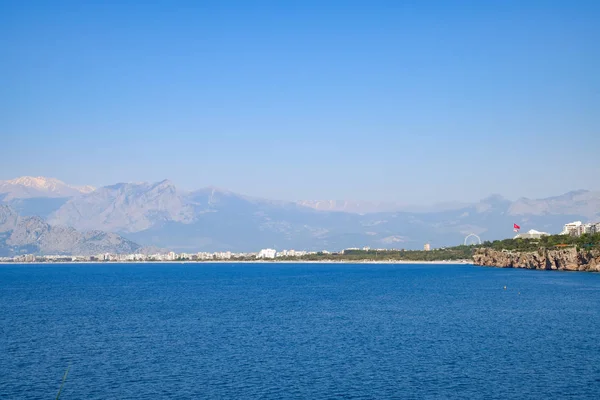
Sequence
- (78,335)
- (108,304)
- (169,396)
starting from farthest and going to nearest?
1. (108,304)
2. (78,335)
3. (169,396)

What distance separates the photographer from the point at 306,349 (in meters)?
52.2

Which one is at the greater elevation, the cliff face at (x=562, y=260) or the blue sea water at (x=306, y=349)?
the cliff face at (x=562, y=260)

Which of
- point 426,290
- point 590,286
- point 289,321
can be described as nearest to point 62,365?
point 289,321

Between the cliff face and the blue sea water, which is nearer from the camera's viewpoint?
→ the blue sea water

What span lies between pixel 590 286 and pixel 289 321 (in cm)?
6476

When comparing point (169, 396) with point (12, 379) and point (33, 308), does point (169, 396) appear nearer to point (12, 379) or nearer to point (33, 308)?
point (12, 379)

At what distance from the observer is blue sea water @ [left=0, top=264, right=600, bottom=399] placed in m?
39.7

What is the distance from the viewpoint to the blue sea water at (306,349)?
39688mm

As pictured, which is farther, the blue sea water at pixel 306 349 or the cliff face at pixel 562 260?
the cliff face at pixel 562 260

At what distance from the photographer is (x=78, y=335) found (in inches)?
2357

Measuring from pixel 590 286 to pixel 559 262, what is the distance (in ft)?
221

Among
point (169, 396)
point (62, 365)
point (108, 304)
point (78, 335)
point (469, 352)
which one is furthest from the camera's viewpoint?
point (108, 304)

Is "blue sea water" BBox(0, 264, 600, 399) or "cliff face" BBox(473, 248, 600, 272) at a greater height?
"cliff face" BBox(473, 248, 600, 272)

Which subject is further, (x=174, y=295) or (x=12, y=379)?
(x=174, y=295)
